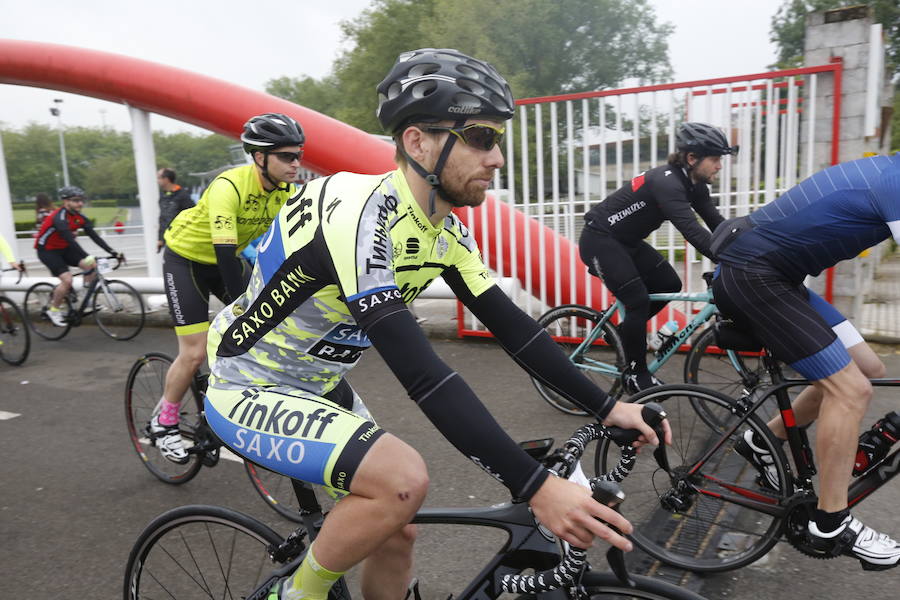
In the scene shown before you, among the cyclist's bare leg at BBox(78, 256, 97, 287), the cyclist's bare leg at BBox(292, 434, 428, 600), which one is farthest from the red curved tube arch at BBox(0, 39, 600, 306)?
the cyclist's bare leg at BBox(292, 434, 428, 600)

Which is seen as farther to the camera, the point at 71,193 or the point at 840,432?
the point at 71,193

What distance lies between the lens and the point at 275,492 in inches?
156

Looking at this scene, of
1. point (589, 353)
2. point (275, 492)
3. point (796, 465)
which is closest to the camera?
point (796, 465)

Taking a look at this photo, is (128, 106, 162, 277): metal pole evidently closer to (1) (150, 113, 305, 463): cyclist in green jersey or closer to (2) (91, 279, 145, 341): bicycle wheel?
(2) (91, 279, 145, 341): bicycle wheel

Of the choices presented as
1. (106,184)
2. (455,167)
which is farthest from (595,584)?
(106,184)

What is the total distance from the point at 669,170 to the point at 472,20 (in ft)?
153

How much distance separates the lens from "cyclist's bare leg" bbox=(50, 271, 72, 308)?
30.4ft

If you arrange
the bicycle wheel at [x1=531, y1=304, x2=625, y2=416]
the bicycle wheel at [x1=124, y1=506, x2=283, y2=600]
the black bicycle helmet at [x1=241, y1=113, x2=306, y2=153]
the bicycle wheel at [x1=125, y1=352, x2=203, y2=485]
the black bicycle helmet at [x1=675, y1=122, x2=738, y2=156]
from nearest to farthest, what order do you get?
the bicycle wheel at [x1=124, y1=506, x2=283, y2=600], the black bicycle helmet at [x1=241, y1=113, x2=306, y2=153], the bicycle wheel at [x1=125, y1=352, x2=203, y2=485], the black bicycle helmet at [x1=675, y1=122, x2=738, y2=156], the bicycle wheel at [x1=531, y1=304, x2=625, y2=416]

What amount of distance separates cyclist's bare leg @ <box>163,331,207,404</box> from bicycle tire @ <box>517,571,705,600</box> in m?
3.04

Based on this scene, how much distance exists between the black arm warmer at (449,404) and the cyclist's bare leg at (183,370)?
2.89 metres

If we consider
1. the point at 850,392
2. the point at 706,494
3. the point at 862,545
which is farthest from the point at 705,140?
the point at 862,545

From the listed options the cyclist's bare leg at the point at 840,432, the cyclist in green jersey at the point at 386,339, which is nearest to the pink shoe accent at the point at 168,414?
the cyclist in green jersey at the point at 386,339

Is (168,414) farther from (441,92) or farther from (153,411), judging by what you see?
(441,92)

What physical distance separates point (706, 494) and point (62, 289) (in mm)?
8878
